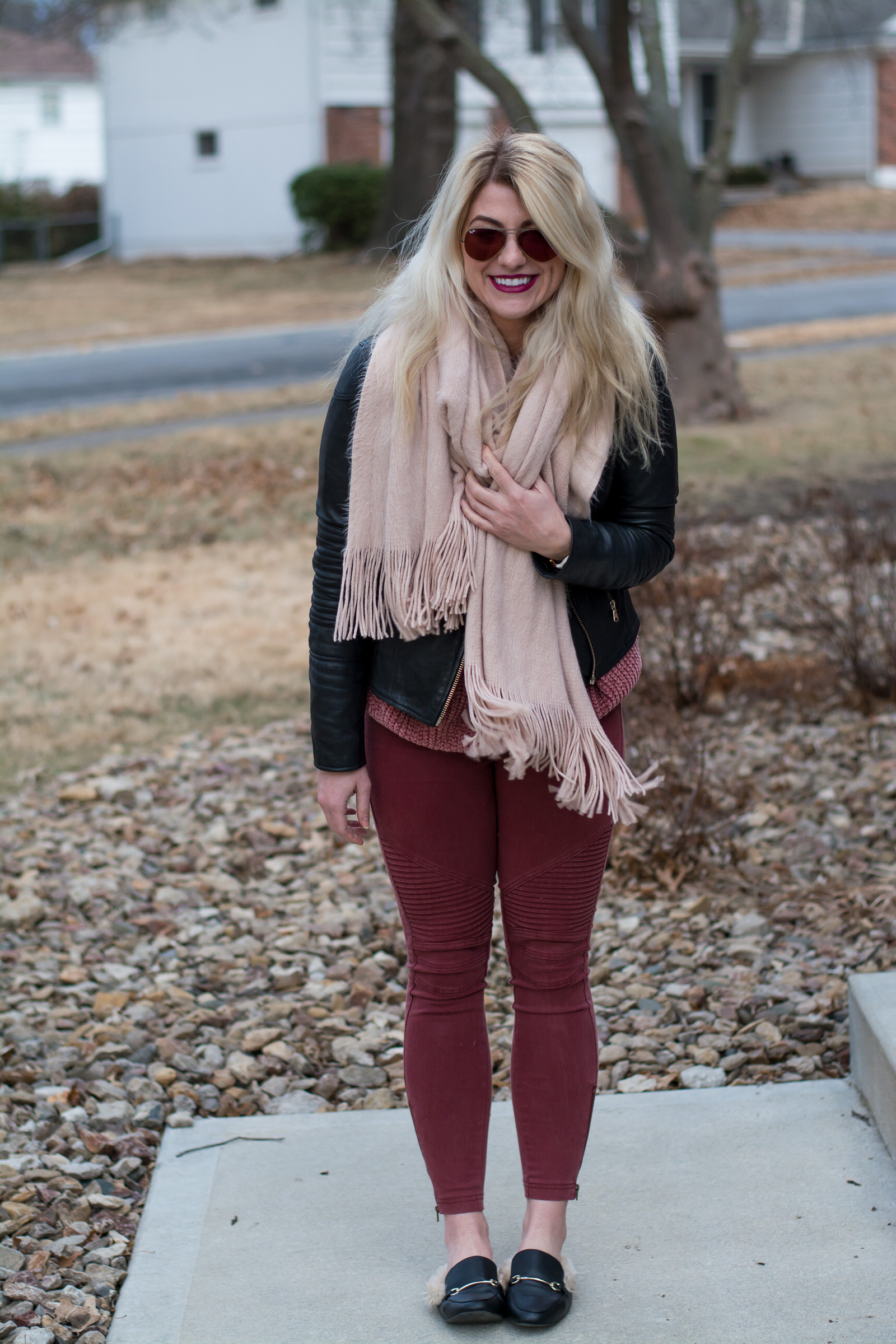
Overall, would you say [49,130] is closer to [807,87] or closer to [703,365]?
[807,87]

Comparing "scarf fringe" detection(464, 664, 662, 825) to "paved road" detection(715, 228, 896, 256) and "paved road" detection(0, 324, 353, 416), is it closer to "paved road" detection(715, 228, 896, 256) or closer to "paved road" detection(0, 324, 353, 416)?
"paved road" detection(0, 324, 353, 416)

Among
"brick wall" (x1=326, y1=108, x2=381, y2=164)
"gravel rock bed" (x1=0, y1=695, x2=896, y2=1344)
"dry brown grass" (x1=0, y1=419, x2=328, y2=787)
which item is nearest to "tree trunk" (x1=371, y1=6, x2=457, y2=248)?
"brick wall" (x1=326, y1=108, x2=381, y2=164)

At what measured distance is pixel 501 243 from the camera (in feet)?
7.29

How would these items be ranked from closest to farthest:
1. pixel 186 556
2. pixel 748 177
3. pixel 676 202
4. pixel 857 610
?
pixel 857 610
pixel 186 556
pixel 676 202
pixel 748 177

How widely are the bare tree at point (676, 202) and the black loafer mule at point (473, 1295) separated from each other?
8.89 metres

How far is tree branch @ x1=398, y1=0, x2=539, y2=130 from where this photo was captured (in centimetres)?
981

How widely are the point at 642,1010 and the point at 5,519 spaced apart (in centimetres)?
685

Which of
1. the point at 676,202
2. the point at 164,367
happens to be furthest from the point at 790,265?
the point at 676,202

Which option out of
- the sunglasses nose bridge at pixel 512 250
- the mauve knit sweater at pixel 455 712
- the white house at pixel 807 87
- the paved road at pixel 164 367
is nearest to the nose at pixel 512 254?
the sunglasses nose bridge at pixel 512 250

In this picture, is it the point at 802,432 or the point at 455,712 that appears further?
the point at 802,432

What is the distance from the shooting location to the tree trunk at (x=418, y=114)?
67.2ft

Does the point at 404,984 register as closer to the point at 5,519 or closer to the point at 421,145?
the point at 5,519

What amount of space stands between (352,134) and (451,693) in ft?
95.1

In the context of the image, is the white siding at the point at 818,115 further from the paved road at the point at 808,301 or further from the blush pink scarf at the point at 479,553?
the blush pink scarf at the point at 479,553
